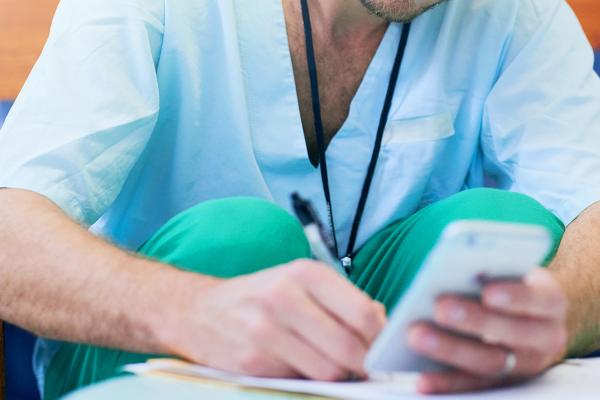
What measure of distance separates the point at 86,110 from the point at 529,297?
1.53ft

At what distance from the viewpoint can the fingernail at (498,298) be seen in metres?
0.44

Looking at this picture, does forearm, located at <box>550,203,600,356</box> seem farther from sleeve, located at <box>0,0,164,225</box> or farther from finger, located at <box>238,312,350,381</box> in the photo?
sleeve, located at <box>0,0,164,225</box>

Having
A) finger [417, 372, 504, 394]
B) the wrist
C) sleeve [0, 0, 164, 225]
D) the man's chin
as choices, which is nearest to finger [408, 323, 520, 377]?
finger [417, 372, 504, 394]

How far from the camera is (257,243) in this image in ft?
2.04

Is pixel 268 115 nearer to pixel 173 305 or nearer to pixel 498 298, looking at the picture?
pixel 173 305

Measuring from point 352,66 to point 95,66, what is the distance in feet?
1.05

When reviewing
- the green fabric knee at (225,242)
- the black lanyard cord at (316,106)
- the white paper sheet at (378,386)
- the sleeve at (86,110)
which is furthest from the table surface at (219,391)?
the black lanyard cord at (316,106)

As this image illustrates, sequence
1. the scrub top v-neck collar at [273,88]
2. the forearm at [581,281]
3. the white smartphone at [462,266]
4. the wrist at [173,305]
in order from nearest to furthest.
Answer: the white smartphone at [462,266] < the wrist at [173,305] < the forearm at [581,281] < the scrub top v-neck collar at [273,88]

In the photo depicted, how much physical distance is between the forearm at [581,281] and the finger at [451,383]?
0.20 metres

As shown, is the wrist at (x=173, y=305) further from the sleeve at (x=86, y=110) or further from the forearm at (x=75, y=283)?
the sleeve at (x=86, y=110)

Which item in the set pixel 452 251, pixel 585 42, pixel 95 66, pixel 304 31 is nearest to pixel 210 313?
pixel 452 251

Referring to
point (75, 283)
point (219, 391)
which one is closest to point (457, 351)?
point (219, 391)

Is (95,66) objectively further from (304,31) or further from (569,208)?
(569,208)

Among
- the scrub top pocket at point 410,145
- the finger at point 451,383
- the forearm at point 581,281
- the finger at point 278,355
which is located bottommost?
the forearm at point 581,281
